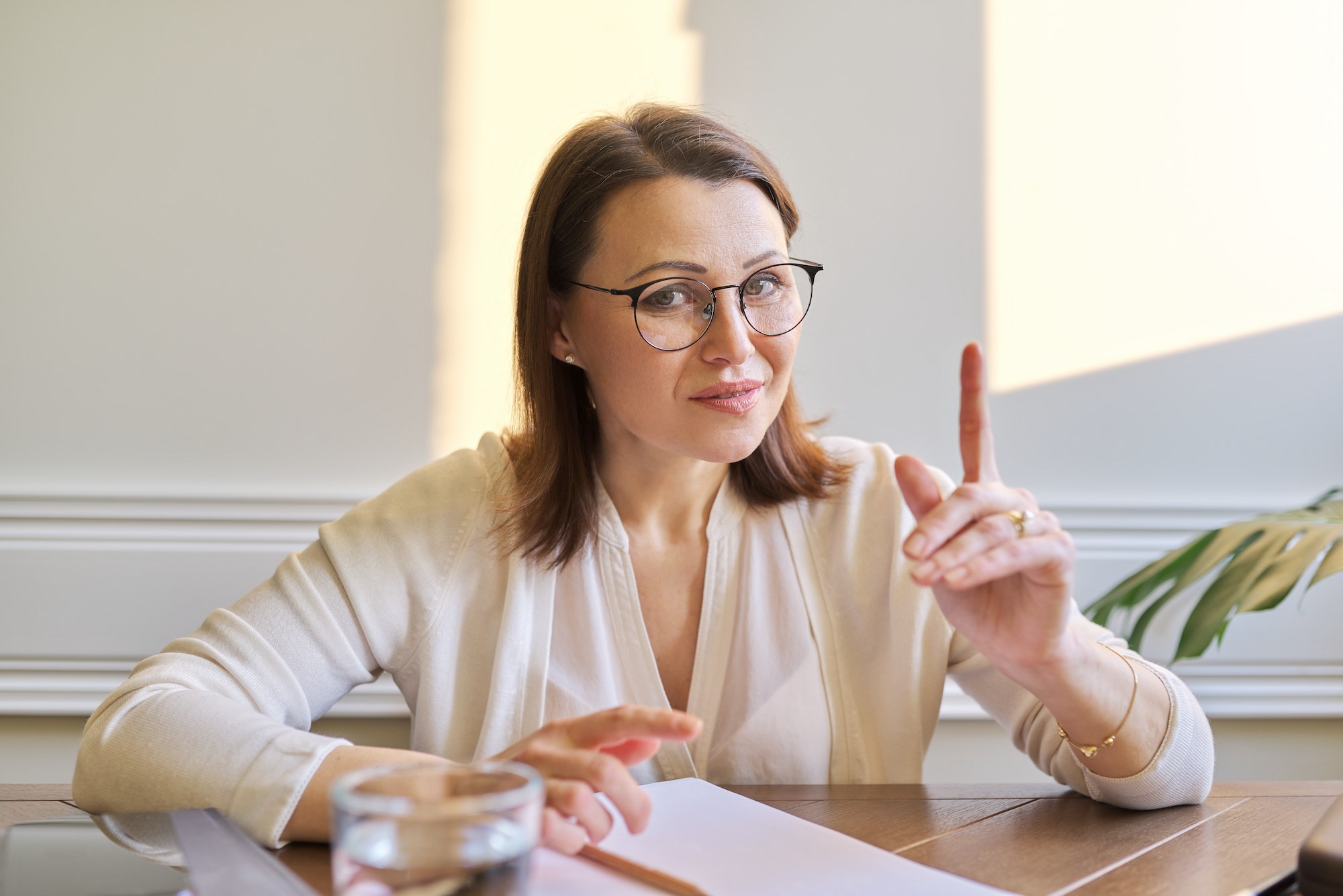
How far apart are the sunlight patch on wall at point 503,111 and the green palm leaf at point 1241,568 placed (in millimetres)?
1148

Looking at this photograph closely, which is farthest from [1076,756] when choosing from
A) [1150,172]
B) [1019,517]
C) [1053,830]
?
[1150,172]

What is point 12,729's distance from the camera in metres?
1.91

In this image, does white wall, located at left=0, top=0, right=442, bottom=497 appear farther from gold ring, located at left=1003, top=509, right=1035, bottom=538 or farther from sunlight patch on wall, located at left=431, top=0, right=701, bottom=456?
gold ring, located at left=1003, top=509, right=1035, bottom=538

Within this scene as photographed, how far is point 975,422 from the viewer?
1011 millimetres

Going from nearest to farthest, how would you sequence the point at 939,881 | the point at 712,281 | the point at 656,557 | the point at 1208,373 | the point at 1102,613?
the point at 939,881, the point at 712,281, the point at 656,557, the point at 1102,613, the point at 1208,373

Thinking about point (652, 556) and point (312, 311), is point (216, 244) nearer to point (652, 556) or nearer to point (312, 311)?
point (312, 311)

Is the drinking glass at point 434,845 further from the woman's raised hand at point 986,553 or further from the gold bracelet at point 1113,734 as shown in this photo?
the gold bracelet at point 1113,734

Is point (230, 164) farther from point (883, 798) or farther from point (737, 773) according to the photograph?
point (883, 798)

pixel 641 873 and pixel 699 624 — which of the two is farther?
pixel 699 624

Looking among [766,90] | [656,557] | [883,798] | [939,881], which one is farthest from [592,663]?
[766,90]

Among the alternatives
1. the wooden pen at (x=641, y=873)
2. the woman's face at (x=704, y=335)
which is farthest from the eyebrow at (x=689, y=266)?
the wooden pen at (x=641, y=873)

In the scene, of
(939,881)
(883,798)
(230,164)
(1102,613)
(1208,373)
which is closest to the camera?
(939,881)

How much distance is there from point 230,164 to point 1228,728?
2.16 m

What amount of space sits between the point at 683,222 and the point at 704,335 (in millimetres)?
142
